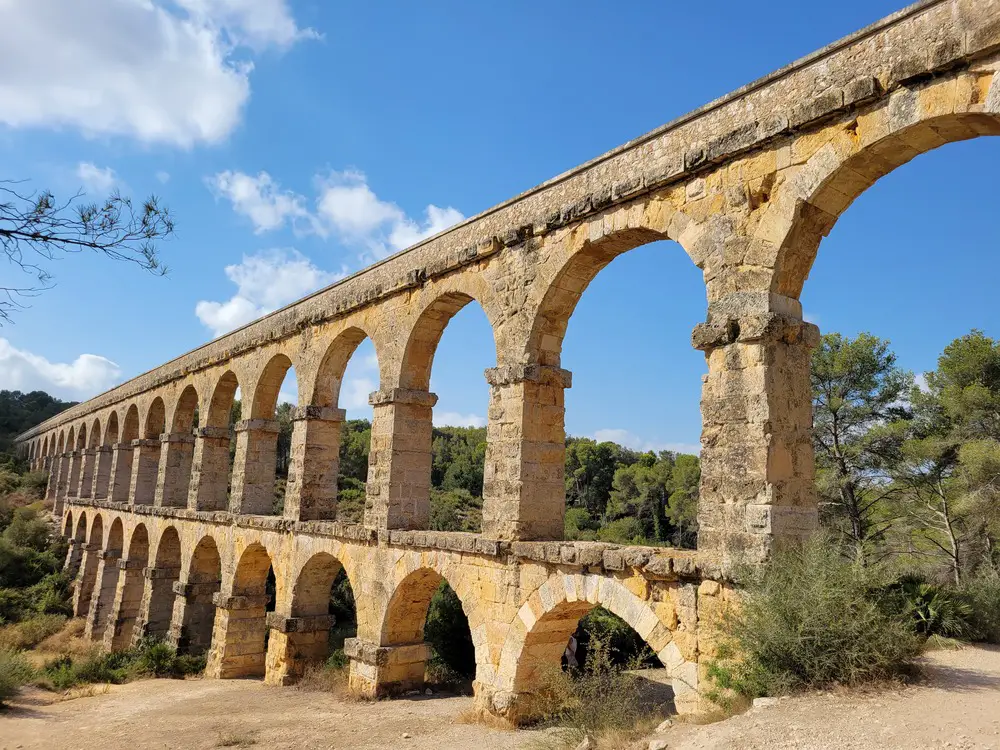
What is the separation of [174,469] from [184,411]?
1.36 meters

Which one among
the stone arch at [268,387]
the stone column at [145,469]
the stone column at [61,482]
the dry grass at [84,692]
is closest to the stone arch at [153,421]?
the stone column at [145,469]

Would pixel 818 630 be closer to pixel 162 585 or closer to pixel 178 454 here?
pixel 162 585

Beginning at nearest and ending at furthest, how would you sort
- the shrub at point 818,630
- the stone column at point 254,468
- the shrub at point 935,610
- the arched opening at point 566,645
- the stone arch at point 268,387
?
the shrub at point 818,630, the shrub at point 935,610, the arched opening at point 566,645, the stone column at point 254,468, the stone arch at point 268,387

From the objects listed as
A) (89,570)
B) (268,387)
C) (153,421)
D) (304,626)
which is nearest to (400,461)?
(304,626)

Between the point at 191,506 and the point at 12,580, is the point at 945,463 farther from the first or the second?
the point at 12,580

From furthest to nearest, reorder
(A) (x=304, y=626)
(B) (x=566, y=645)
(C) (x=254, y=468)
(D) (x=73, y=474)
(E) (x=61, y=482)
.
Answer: (E) (x=61, y=482), (D) (x=73, y=474), (C) (x=254, y=468), (A) (x=304, y=626), (B) (x=566, y=645)

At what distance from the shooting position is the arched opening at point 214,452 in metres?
15.0

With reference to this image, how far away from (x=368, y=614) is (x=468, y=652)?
333 cm

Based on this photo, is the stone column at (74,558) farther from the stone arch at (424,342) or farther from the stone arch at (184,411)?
the stone arch at (424,342)

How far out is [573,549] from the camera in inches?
259

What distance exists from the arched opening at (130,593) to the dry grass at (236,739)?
1015cm

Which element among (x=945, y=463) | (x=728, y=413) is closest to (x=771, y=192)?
(x=728, y=413)

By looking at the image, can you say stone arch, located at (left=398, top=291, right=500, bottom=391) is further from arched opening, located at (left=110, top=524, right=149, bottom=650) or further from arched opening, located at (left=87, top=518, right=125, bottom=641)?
arched opening, located at (left=87, top=518, right=125, bottom=641)

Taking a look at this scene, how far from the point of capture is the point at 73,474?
89.5 feet
